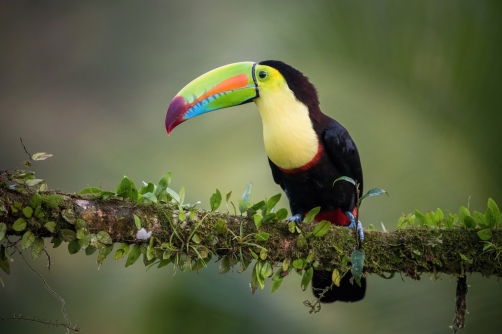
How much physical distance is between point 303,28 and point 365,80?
1.66 feet

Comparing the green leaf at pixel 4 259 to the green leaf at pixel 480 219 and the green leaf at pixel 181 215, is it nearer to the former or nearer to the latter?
the green leaf at pixel 181 215

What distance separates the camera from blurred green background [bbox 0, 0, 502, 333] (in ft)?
8.86

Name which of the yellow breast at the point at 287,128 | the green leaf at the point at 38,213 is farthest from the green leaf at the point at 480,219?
the green leaf at the point at 38,213

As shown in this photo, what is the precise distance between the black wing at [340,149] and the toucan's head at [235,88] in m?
0.20

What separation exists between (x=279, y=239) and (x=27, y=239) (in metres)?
0.95

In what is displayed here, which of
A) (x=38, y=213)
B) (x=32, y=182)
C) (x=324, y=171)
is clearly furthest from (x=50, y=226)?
(x=324, y=171)

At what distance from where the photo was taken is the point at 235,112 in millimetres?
3758

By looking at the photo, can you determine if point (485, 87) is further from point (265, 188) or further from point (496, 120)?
point (265, 188)

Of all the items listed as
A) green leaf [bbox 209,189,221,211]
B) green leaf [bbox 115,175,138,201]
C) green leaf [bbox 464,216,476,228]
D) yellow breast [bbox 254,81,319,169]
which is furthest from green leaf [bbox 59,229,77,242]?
green leaf [bbox 464,216,476,228]

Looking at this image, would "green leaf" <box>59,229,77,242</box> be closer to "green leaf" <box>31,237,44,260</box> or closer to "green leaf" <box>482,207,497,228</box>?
"green leaf" <box>31,237,44,260</box>

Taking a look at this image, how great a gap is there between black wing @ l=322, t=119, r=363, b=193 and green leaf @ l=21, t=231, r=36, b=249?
135 centimetres

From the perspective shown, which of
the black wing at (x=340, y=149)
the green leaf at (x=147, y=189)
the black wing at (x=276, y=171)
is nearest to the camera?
the green leaf at (x=147, y=189)

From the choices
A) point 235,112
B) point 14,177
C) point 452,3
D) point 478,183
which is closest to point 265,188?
point 235,112

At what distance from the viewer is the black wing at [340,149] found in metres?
2.44
